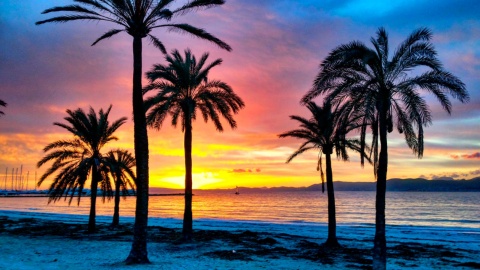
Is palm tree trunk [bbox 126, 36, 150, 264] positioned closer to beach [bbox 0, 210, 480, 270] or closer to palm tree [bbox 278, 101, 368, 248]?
beach [bbox 0, 210, 480, 270]

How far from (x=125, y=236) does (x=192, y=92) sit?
433 inches

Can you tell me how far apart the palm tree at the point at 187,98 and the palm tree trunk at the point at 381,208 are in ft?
38.2

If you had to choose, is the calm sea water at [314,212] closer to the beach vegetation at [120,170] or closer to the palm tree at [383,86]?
the beach vegetation at [120,170]

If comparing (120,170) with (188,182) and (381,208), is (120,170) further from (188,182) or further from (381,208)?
(381,208)

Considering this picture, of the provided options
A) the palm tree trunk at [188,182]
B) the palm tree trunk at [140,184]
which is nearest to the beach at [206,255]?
the palm tree trunk at [140,184]

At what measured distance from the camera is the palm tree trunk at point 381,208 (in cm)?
1478

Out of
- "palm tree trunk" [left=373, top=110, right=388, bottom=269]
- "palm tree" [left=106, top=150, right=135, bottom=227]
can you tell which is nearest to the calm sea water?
"palm tree" [left=106, top=150, right=135, bottom=227]

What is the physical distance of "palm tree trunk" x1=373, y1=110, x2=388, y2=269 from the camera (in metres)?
14.8

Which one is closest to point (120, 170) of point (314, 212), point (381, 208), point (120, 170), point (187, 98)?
point (120, 170)

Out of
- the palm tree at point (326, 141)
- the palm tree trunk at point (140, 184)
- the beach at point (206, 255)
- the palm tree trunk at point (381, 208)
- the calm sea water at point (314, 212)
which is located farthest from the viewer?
the calm sea water at point (314, 212)

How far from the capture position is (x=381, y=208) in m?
15.1

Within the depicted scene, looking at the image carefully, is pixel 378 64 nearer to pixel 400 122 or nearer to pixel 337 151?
pixel 400 122

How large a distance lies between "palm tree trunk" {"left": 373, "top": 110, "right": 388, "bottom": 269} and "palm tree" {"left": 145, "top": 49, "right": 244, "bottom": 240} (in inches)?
458

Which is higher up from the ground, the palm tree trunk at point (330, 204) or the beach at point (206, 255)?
the palm tree trunk at point (330, 204)
